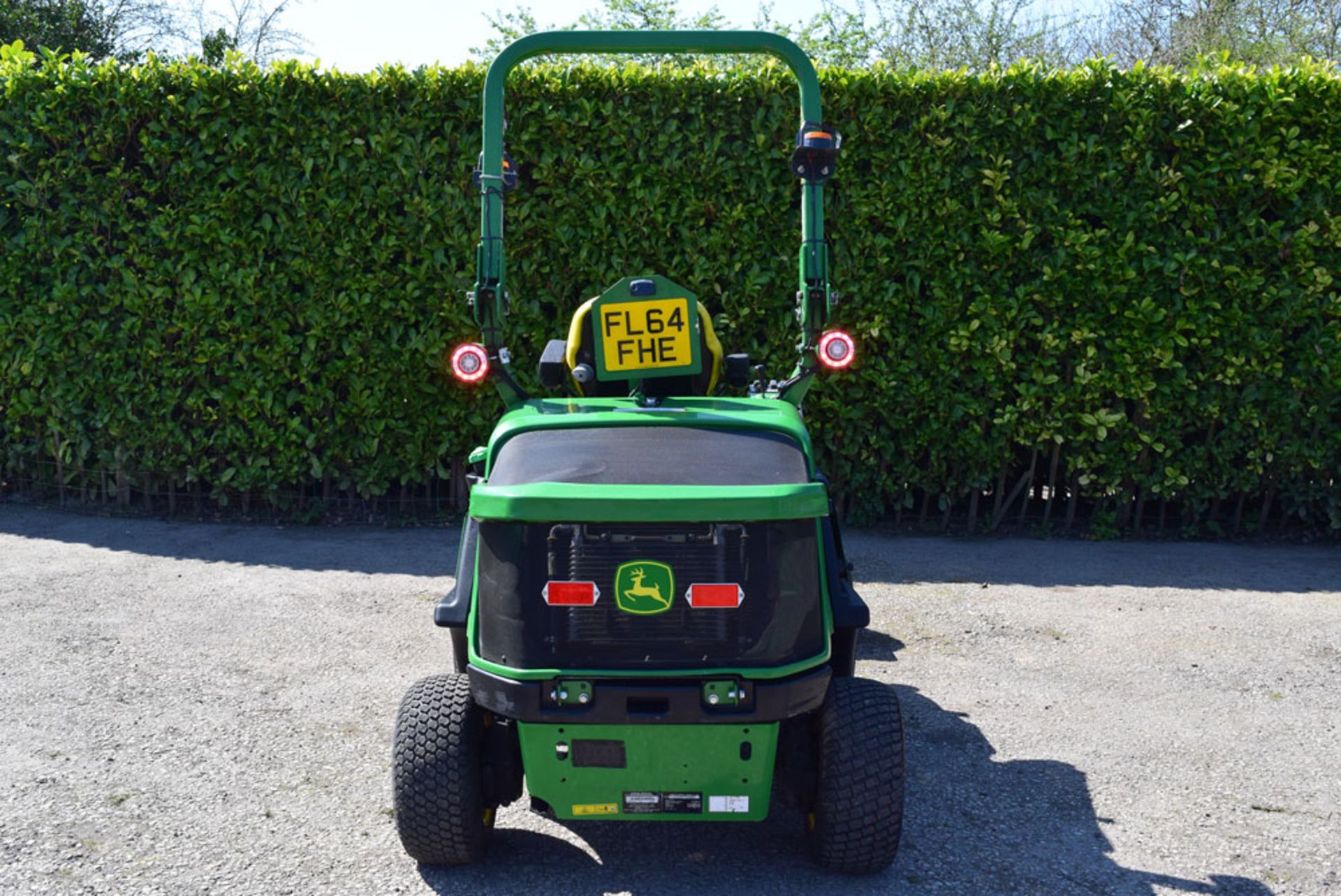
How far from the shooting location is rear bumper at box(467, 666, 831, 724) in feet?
11.9

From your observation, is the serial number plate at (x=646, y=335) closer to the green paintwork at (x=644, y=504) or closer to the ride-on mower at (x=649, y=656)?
the ride-on mower at (x=649, y=656)

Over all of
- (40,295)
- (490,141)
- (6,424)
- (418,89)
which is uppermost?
(418,89)

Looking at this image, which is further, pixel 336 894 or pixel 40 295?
pixel 40 295

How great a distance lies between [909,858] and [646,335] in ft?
7.01

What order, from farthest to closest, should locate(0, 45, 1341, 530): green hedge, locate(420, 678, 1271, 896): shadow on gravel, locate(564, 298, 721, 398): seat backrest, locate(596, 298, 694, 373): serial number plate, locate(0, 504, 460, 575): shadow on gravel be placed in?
locate(0, 45, 1341, 530): green hedge, locate(0, 504, 460, 575): shadow on gravel, locate(564, 298, 721, 398): seat backrest, locate(596, 298, 694, 373): serial number plate, locate(420, 678, 1271, 896): shadow on gravel

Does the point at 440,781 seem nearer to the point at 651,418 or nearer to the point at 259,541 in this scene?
the point at 651,418

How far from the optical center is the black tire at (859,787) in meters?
3.76

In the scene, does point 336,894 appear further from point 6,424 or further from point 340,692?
point 6,424

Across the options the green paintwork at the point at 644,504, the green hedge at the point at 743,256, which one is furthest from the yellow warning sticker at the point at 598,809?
the green hedge at the point at 743,256

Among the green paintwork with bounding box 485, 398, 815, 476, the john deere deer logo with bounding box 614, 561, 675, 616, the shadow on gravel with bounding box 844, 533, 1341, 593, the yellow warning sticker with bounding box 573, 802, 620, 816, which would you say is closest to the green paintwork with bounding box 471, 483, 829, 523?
the john deere deer logo with bounding box 614, 561, 675, 616

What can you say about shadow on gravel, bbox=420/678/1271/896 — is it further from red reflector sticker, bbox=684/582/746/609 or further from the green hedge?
the green hedge

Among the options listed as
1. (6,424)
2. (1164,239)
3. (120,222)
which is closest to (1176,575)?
(1164,239)

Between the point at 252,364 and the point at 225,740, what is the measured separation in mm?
4242

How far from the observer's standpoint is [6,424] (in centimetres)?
917
